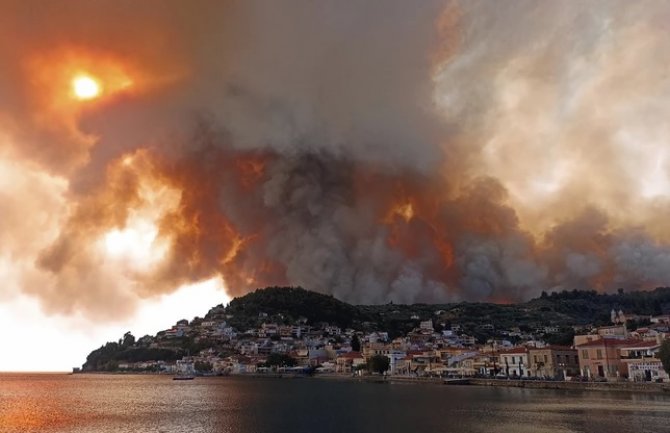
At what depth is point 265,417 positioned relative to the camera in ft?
128

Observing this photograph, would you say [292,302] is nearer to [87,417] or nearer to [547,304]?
[547,304]

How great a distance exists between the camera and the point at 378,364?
101 metres

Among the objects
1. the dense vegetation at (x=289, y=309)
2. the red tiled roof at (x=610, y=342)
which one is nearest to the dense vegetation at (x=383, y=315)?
the dense vegetation at (x=289, y=309)

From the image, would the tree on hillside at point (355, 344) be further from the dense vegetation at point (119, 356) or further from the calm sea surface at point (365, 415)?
the calm sea surface at point (365, 415)

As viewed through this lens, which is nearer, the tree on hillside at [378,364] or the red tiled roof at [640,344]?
the red tiled roof at [640,344]

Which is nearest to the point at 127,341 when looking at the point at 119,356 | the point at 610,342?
the point at 119,356

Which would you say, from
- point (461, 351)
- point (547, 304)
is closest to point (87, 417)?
point (461, 351)

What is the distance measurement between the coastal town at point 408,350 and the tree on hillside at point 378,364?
19cm

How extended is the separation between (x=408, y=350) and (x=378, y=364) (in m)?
13.4

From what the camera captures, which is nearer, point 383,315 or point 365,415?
point 365,415

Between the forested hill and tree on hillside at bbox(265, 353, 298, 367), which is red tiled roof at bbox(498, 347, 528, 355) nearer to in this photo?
tree on hillside at bbox(265, 353, 298, 367)

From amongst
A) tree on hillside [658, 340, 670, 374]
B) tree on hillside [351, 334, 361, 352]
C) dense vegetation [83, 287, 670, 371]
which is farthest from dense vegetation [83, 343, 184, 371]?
tree on hillside [658, 340, 670, 374]

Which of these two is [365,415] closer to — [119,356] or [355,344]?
[355,344]

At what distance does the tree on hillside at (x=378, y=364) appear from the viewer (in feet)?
332
